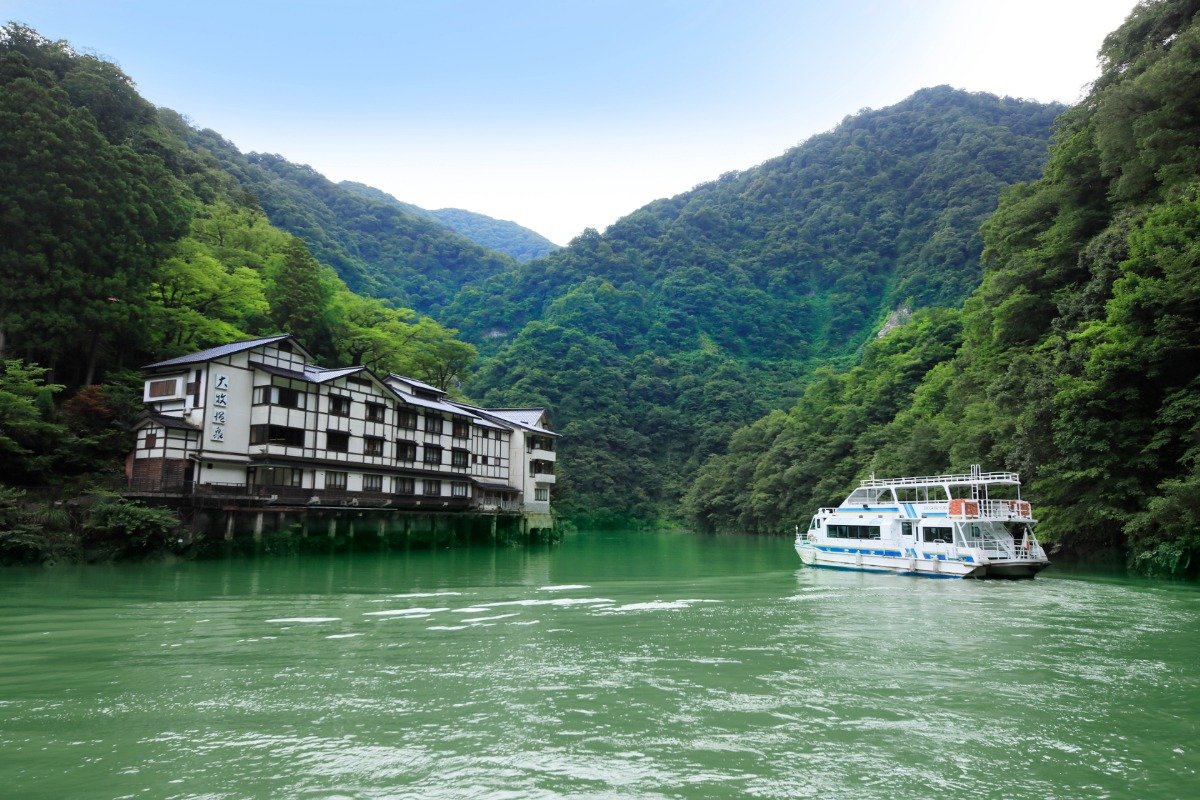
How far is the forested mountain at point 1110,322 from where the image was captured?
24125 millimetres

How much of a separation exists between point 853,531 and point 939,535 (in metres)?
5.25

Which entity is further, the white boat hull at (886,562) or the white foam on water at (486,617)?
the white boat hull at (886,562)

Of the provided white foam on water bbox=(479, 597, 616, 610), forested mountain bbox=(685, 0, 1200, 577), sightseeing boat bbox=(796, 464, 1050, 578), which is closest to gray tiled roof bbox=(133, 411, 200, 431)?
white foam on water bbox=(479, 597, 616, 610)

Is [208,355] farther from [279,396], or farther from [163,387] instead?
[279,396]

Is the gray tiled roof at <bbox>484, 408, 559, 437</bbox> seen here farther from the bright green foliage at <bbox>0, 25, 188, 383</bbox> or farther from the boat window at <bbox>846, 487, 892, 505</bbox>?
the boat window at <bbox>846, 487, 892, 505</bbox>

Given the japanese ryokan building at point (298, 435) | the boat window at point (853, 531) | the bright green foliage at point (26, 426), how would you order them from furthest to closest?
the japanese ryokan building at point (298, 435), the boat window at point (853, 531), the bright green foliage at point (26, 426)

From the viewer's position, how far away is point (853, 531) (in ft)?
109

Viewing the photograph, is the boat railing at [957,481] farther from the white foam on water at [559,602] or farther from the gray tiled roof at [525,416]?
the gray tiled roof at [525,416]

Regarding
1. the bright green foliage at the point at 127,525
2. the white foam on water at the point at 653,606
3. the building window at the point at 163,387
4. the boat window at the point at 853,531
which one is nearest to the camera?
the white foam on water at the point at 653,606

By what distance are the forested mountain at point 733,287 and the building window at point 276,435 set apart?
49408 mm

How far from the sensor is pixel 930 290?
344 ft

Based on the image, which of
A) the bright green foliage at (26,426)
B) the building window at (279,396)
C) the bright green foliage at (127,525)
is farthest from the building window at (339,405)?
the bright green foliage at (26,426)

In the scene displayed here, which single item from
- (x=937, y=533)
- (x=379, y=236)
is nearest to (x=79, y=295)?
(x=937, y=533)

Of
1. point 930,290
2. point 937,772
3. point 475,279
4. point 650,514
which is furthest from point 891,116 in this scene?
point 937,772
